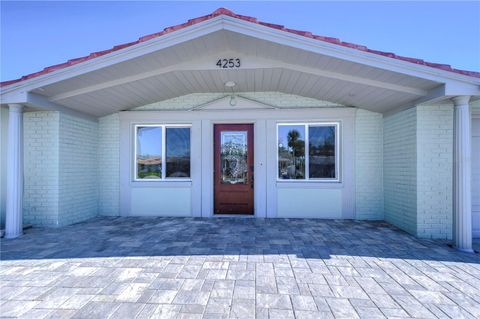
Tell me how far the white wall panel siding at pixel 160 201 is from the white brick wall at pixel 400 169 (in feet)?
14.9

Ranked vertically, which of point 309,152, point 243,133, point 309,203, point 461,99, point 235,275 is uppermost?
point 461,99

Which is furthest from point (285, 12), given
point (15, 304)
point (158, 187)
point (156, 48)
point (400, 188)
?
point (15, 304)

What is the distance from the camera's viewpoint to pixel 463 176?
3.97 m

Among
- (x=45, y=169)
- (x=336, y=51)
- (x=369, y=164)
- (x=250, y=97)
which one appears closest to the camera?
(x=336, y=51)

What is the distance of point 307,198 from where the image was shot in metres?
6.06

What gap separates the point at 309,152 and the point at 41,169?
5.76 metres

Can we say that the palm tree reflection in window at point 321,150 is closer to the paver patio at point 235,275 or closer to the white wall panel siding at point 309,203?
the white wall panel siding at point 309,203

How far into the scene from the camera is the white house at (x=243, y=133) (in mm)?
4035

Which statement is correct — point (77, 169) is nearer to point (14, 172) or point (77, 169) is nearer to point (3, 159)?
point (14, 172)

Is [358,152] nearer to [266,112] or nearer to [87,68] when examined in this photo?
[266,112]

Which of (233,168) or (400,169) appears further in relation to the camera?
(233,168)

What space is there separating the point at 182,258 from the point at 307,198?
11.6 ft

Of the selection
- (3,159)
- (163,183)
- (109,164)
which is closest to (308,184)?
(163,183)

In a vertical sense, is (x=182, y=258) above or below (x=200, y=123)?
below
